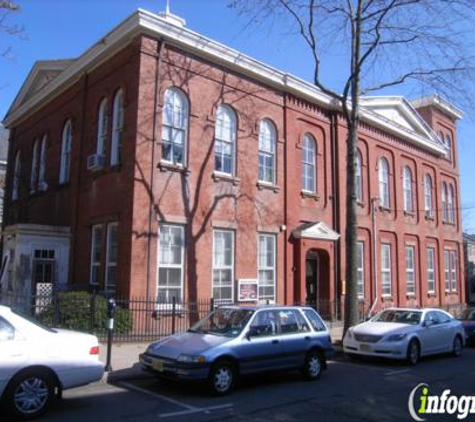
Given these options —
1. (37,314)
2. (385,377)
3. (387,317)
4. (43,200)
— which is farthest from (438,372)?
(43,200)

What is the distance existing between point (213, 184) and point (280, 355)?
358 inches

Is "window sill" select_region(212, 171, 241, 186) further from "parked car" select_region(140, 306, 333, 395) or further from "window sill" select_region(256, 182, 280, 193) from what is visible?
"parked car" select_region(140, 306, 333, 395)

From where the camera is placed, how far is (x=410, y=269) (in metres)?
28.6

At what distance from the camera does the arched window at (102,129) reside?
18.4 meters

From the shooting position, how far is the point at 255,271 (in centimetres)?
1892

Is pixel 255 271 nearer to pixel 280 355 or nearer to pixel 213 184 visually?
pixel 213 184

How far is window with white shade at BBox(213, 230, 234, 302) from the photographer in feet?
58.5

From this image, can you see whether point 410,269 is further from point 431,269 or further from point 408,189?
point 408,189

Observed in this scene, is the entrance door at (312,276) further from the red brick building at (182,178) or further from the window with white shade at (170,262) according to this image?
the window with white shade at (170,262)

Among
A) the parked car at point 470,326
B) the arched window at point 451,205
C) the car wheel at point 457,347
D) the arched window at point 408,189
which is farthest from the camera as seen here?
the arched window at point 451,205

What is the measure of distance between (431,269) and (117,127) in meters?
21.4

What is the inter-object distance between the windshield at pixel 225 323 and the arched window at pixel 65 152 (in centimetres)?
1273

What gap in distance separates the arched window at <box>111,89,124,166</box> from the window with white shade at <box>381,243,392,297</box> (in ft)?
49.7

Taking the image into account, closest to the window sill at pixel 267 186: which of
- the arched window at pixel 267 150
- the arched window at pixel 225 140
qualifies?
the arched window at pixel 267 150
